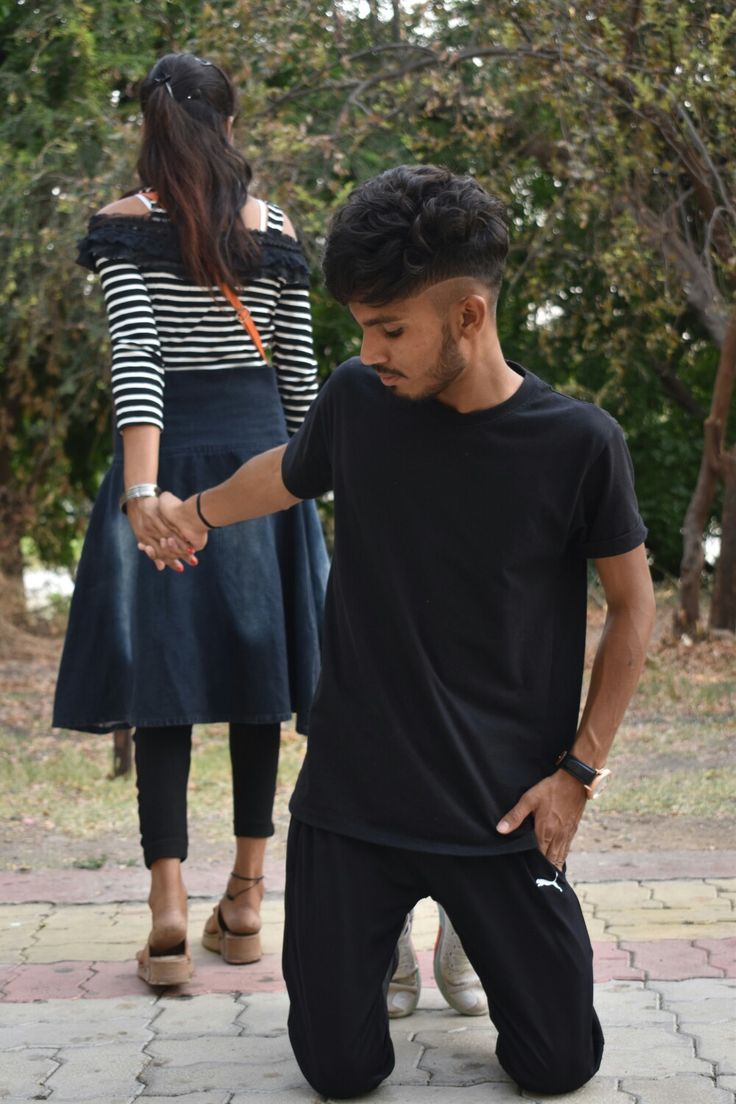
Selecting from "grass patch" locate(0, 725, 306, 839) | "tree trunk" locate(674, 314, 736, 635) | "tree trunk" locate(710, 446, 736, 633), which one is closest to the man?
"grass patch" locate(0, 725, 306, 839)

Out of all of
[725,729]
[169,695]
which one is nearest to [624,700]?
[169,695]

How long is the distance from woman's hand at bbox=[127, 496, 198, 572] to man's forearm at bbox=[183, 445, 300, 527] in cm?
15

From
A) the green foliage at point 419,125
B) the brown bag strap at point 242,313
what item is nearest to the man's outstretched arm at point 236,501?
the brown bag strap at point 242,313

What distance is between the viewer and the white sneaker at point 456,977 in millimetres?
3244

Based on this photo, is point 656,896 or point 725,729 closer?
point 656,896

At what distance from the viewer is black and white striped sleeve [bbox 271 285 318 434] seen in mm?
3768

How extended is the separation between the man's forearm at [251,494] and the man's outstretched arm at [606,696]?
2.21ft

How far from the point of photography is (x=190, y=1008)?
3.35 m

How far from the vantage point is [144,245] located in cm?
357

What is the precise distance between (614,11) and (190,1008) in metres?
5.70

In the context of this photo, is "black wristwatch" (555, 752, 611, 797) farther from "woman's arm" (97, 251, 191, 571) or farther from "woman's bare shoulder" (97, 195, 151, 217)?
"woman's bare shoulder" (97, 195, 151, 217)

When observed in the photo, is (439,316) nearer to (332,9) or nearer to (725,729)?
(725,729)

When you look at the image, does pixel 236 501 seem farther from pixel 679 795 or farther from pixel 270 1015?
pixel 679 795

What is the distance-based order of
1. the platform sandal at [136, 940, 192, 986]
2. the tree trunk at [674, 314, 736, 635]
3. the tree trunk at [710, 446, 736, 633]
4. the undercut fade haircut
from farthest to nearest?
the tree trunk at [710, 446, 736, 633] < the tree trunk at [674, 314, 736, 635] < the platform sandal at [136, 940, 192, 986] < the undercut fade haircut
